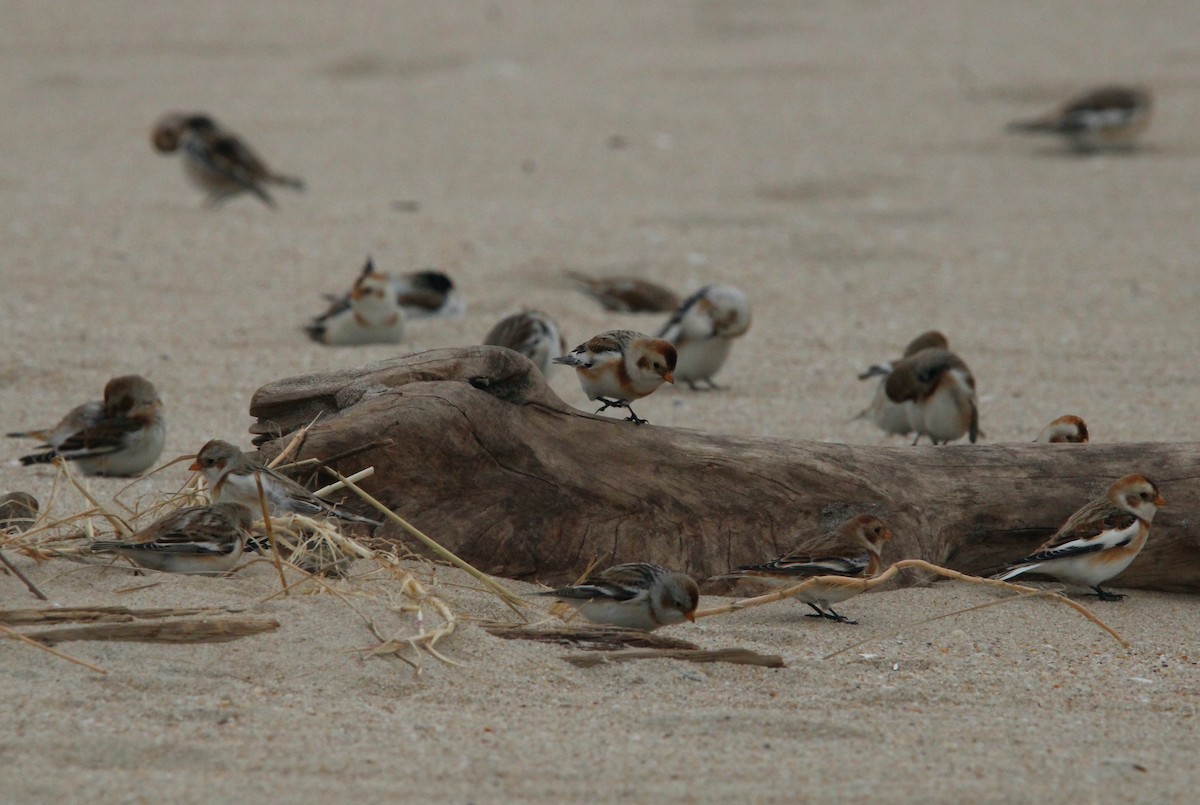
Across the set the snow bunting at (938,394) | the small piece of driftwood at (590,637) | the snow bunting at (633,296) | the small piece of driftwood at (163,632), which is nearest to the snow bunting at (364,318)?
the snow bunting at (633,296)

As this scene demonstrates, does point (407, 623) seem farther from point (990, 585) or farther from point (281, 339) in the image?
point (281, 339)

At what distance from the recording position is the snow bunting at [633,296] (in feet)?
35.7

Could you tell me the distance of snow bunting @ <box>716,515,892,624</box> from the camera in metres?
Answer: 5.47

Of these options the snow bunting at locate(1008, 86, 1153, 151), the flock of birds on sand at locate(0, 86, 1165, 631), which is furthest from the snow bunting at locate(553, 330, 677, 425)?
the snow bunting at locate(1008, 86, 1153, 151)

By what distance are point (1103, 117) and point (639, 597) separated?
12.3 m

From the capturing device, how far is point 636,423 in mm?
5941

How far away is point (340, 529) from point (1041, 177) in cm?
1154

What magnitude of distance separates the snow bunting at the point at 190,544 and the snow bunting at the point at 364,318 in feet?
15.8

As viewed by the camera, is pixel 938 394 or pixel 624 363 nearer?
pixel 624 363

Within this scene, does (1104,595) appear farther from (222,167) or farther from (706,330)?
(222,167)

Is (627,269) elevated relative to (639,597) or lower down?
elevated

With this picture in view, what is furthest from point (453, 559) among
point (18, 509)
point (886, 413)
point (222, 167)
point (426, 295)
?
point (222, 167)

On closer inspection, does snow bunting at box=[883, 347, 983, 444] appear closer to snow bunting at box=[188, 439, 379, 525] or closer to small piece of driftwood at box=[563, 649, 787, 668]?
small piece of driftwood at box=[563, 649, 787, 668]

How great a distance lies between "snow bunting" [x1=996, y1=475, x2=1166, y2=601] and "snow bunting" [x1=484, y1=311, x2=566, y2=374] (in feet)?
11.8
